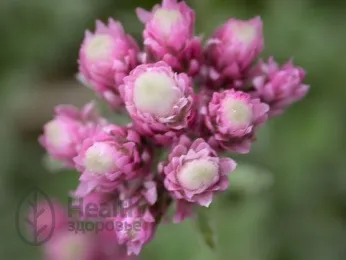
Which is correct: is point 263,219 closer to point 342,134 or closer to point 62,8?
point 342,134

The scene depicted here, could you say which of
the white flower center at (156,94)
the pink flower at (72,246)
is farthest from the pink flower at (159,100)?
the pink flower at (72,246)

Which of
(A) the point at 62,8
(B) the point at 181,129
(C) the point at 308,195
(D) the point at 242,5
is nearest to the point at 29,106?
(A) the point at 62,8

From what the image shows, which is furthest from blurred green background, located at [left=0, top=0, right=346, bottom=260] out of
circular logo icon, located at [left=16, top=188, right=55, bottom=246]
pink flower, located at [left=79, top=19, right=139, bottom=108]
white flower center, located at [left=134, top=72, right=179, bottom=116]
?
white flower center, located at [left=134, top=72, right=179, bottom=116]

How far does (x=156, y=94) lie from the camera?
2.42 meters

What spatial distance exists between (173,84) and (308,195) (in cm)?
185

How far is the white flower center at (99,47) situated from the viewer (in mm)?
2744

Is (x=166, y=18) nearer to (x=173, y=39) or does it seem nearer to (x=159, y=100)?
(x=173, y=39)

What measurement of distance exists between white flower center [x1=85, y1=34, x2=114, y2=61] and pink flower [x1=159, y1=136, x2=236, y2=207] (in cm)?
48

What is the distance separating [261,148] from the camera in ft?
13.3

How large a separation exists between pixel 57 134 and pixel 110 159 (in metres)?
0.49

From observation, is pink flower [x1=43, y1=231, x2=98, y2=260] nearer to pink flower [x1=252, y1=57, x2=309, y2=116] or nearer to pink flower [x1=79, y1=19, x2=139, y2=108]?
pink flower [x1=79, y1=19, x2=139, y2=108]

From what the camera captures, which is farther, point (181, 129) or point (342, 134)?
point (342, 134)

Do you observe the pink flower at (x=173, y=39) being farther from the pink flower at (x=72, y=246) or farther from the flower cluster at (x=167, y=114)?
the pink flower at (x=72, y=246)

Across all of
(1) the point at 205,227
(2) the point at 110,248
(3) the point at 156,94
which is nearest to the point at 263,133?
(2) the point at 110,248
